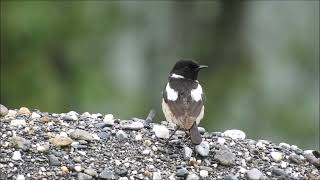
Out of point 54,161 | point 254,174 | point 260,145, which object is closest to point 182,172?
point 254,174

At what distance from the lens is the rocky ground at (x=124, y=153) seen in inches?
261

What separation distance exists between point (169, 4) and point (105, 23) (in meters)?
1.33

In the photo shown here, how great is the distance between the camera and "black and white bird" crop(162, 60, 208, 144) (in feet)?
23.9

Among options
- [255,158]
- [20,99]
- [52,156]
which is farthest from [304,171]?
[20,99]

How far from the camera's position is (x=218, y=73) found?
16.8 meters

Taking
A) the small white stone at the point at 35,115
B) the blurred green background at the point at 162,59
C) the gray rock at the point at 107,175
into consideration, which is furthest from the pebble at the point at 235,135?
the blurred green background at the point at 162,59

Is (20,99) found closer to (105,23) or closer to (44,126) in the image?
(105,23)

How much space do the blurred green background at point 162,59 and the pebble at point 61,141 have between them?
881cm

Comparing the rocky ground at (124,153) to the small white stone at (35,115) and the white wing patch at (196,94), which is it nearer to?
the small white stone at (35,115)

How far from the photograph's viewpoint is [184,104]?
24.5 ft

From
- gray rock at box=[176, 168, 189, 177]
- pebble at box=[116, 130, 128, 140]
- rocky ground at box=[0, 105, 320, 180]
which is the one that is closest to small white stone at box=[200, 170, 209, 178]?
rocky ground at box=[0, 105, 320, 180]

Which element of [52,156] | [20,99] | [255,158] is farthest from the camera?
[20,99]

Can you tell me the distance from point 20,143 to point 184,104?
1.42 meters

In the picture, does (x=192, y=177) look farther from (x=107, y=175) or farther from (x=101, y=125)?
(x=101, y=125)
